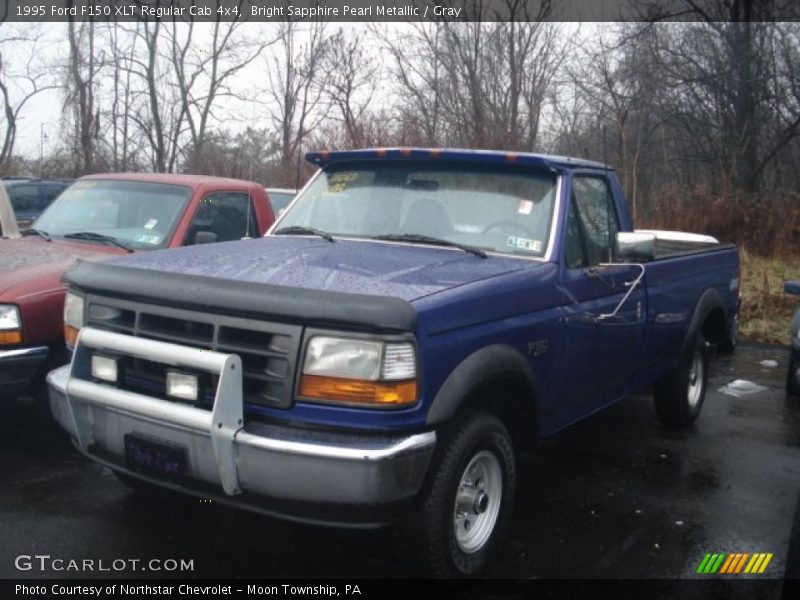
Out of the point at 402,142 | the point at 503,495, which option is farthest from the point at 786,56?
the point at 503,495

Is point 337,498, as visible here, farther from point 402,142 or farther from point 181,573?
point 402,142

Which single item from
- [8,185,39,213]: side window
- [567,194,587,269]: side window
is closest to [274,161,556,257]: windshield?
[567,194,587,269]: side window

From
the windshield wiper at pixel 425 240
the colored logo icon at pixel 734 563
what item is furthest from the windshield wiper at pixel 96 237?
the colored logo icon at pixel 734 563

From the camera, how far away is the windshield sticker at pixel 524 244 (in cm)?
434

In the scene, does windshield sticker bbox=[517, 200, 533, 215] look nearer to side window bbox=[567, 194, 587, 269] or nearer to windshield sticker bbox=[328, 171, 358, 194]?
side window bbox=[567, 194, 587, 269]

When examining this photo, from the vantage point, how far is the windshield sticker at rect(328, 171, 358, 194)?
16.3ft

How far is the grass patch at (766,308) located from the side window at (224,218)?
23.7 feet

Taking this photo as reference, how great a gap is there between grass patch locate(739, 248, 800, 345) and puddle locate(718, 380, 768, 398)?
2.65m

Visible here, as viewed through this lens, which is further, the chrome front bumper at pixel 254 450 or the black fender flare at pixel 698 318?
the black fender flare at pixel 698 318

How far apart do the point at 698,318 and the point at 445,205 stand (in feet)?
8.66

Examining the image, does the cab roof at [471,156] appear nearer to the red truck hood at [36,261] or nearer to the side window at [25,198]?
the red truck hood at [36,261]

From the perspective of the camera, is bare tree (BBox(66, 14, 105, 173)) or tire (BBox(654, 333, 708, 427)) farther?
bare tree (BBox(66, 14, 105, 173))

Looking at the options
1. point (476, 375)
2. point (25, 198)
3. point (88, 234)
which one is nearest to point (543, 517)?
point (476, 375)

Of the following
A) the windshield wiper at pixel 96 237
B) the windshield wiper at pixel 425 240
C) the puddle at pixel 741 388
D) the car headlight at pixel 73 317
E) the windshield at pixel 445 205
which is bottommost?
the puddle at pixel 741 388
